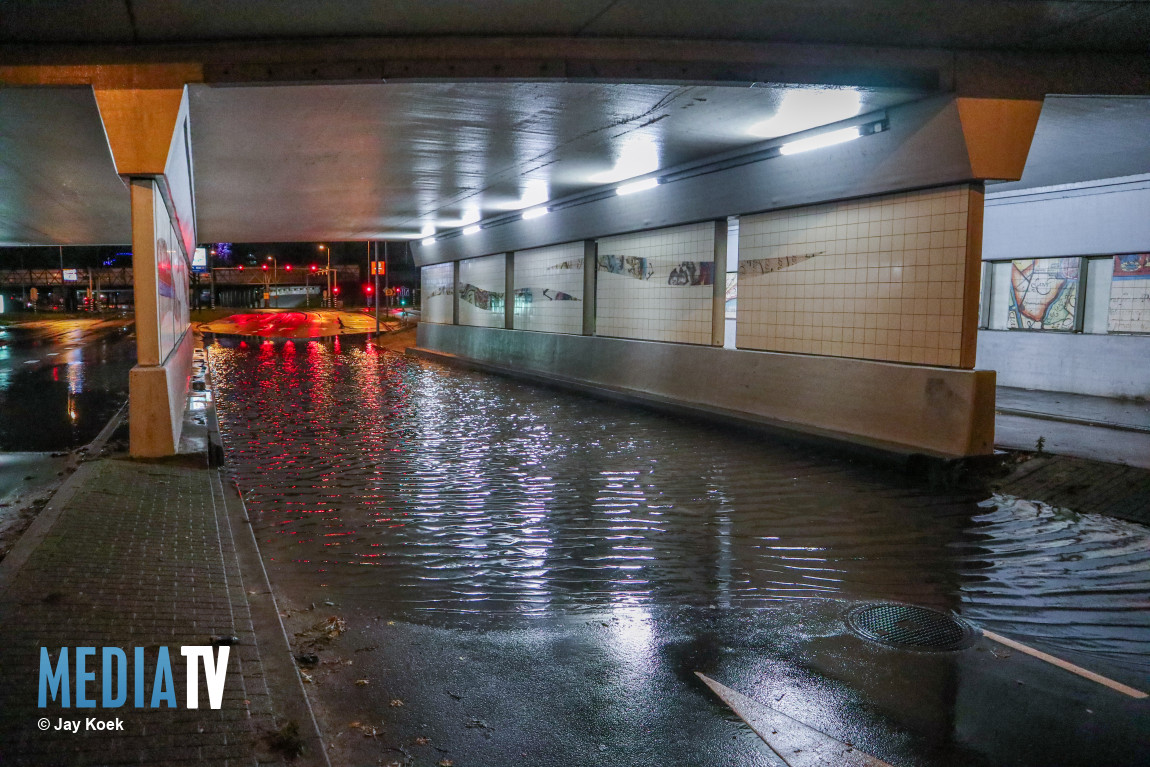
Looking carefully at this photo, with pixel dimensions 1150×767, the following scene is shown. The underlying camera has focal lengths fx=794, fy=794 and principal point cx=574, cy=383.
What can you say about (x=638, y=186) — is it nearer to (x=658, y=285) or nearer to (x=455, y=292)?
(x=658, y=285)

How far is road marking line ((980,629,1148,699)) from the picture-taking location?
13.4 ft

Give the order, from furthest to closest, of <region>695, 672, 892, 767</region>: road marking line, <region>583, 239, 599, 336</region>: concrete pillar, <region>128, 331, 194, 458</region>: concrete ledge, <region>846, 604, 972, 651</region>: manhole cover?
<region>583, 239, 599, 336</region>: concrete pillar, <region>128, 331, 194, 458</region>: concrete ledge, <region>846, 604, 972, 651</region>: manhole cover, <region>695, 672, 892, 767</region>: road marking line

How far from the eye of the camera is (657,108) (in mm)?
9859

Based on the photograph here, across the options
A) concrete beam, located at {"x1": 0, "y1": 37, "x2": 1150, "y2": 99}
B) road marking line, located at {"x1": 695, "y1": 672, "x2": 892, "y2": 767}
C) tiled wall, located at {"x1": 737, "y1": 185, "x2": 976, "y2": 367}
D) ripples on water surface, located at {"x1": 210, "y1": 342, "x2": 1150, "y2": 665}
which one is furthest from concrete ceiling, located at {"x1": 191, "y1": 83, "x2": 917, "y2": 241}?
road marking line, located at {"x1": 695, "y1": 672, "x2": 892, "y2": 767}

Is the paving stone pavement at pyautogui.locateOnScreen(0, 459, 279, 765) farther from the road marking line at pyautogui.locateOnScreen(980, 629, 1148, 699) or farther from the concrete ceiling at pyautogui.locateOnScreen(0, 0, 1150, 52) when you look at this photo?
the concrete ceiling at pyautogui.locateOnScreen(0, 0, 1150, 52)

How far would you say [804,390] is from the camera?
11789mm

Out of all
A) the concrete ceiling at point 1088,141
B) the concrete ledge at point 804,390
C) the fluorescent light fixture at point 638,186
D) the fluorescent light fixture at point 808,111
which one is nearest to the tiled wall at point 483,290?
the concrete ledge at point 804,390

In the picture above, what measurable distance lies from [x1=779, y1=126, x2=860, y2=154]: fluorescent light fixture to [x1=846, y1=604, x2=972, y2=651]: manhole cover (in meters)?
6.94

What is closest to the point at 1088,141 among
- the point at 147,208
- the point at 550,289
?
the point at 147,208

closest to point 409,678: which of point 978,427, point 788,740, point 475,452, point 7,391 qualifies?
point 788,740

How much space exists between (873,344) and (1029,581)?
521cm

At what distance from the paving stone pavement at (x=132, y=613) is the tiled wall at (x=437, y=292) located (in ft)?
75.1

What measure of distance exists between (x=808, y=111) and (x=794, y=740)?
8.13 metres

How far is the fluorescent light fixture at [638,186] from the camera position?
1486 centimetres
